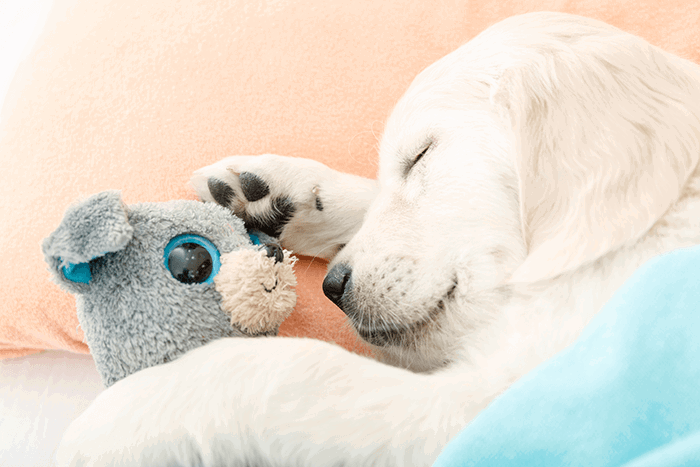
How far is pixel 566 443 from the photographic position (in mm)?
489

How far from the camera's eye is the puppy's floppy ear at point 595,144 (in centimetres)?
75

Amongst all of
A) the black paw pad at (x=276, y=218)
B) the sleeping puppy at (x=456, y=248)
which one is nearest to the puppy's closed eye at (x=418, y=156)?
the sleeping puppy at (x=456, y=248)

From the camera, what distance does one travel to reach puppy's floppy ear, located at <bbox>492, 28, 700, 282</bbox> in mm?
749

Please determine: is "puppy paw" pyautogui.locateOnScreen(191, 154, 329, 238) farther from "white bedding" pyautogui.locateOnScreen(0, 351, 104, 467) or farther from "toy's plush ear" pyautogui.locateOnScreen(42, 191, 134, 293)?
"white bedding" pyautogui.locateOnScreen(0, 351, 104, 467)

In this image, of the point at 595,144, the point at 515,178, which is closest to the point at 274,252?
the point at 515,178

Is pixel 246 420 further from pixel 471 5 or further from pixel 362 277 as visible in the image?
pixel 471 5

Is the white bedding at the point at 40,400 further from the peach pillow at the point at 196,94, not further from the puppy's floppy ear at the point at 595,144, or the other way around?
the puppy's floppy ear at the point at 595,144

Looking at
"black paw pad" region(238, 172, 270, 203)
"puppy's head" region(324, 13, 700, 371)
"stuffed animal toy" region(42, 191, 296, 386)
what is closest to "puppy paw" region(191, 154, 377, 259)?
"black paw pad" region(238, 172, 270, 203)

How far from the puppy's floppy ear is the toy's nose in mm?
380

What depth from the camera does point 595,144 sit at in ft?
2.60

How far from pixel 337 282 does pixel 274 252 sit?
5.6 inches

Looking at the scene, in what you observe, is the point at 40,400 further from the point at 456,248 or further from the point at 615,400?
the point at 615,400

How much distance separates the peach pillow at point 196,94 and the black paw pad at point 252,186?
0.17 metres

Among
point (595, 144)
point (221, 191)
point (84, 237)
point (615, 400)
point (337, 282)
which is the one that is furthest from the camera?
point (221, 191)
